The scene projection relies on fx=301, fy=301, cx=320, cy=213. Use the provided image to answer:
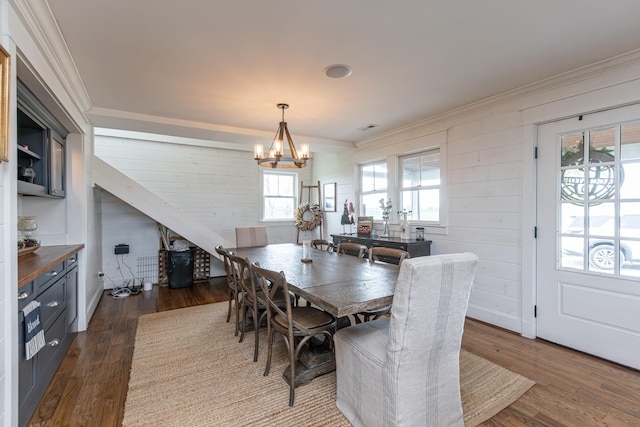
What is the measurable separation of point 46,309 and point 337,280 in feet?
6.78

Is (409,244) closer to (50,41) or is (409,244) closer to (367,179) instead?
(367,179)

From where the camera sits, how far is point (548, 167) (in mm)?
2877

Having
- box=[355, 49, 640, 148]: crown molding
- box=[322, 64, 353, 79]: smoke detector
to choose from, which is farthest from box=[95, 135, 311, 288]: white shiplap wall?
box=[322, 64, 353, 79]: smoke detector

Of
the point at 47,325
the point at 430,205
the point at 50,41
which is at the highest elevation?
the point at 50,41

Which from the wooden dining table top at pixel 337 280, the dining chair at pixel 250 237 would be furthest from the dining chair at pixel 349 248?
the dining chair at pixel 250 237

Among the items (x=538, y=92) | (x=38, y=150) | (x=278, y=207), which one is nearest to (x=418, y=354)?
(x=538, y=92)

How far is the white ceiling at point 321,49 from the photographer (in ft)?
6.03

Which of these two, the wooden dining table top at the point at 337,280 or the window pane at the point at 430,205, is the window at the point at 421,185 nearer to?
the window pane at the point at 430,205

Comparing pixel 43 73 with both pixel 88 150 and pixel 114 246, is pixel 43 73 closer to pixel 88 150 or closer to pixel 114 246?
pixel 88 150

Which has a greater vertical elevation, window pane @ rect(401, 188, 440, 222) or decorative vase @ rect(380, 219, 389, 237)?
window pane @ rect(401, 188, 440, 222)

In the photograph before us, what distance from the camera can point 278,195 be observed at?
20.8 feet

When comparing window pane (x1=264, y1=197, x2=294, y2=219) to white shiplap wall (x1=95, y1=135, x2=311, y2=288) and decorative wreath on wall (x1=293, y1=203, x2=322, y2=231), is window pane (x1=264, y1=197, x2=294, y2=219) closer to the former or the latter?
white shiplap wall (x1=95, y1=135, x2=311, y2=288)

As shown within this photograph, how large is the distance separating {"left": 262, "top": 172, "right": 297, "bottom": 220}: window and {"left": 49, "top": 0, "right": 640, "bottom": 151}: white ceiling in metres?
2.75

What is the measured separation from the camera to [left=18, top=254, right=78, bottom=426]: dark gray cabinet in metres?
1.72
